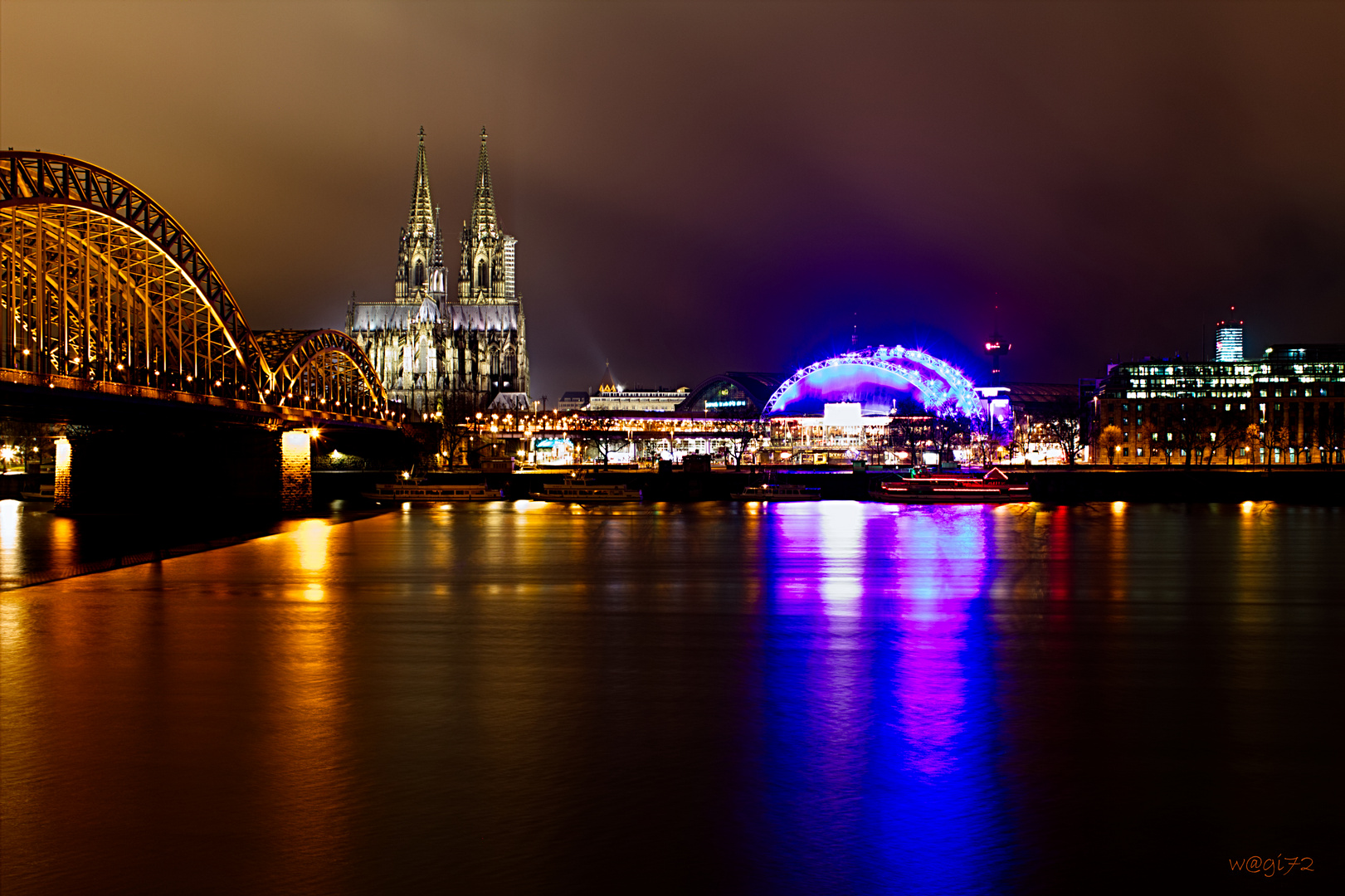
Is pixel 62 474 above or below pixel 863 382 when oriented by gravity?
below

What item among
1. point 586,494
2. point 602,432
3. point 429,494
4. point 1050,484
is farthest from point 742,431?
point 429,494

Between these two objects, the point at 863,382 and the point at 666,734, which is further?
the point at 863,382

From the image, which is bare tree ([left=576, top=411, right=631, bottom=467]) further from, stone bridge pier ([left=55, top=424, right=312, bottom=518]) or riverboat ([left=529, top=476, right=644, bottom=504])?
stone bridge pier ([left=55, top=424, right=312, bottom=518])

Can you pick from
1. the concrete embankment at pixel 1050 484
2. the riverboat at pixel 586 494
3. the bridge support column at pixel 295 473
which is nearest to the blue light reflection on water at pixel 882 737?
the bridge support column at pixel 295 473

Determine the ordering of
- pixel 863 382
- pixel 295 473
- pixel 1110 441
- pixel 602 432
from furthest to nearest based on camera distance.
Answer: pixel 863 382 → pixel 1110 441 → pixel 602 432 → pixel 295 473

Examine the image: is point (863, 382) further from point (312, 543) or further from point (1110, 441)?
point (312, 543)

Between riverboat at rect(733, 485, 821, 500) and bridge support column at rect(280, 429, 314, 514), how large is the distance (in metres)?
38.0

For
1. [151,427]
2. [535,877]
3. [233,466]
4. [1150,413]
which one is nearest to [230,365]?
[233,466]

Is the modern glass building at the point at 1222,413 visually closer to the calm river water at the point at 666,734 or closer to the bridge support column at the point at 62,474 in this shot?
the calm river water at the point at 666,734

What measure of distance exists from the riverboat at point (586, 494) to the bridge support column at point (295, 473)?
22709 millimetres

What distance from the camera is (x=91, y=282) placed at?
74.5 metres

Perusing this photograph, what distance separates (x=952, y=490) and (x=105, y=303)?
7023cm

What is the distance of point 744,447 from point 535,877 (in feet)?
511

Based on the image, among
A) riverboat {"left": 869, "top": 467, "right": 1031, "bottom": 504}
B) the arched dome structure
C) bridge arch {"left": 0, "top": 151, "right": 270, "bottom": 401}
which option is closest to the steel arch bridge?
bridge arch {"left": 0, "top": 151, "right": 270, "bottom": 401}
